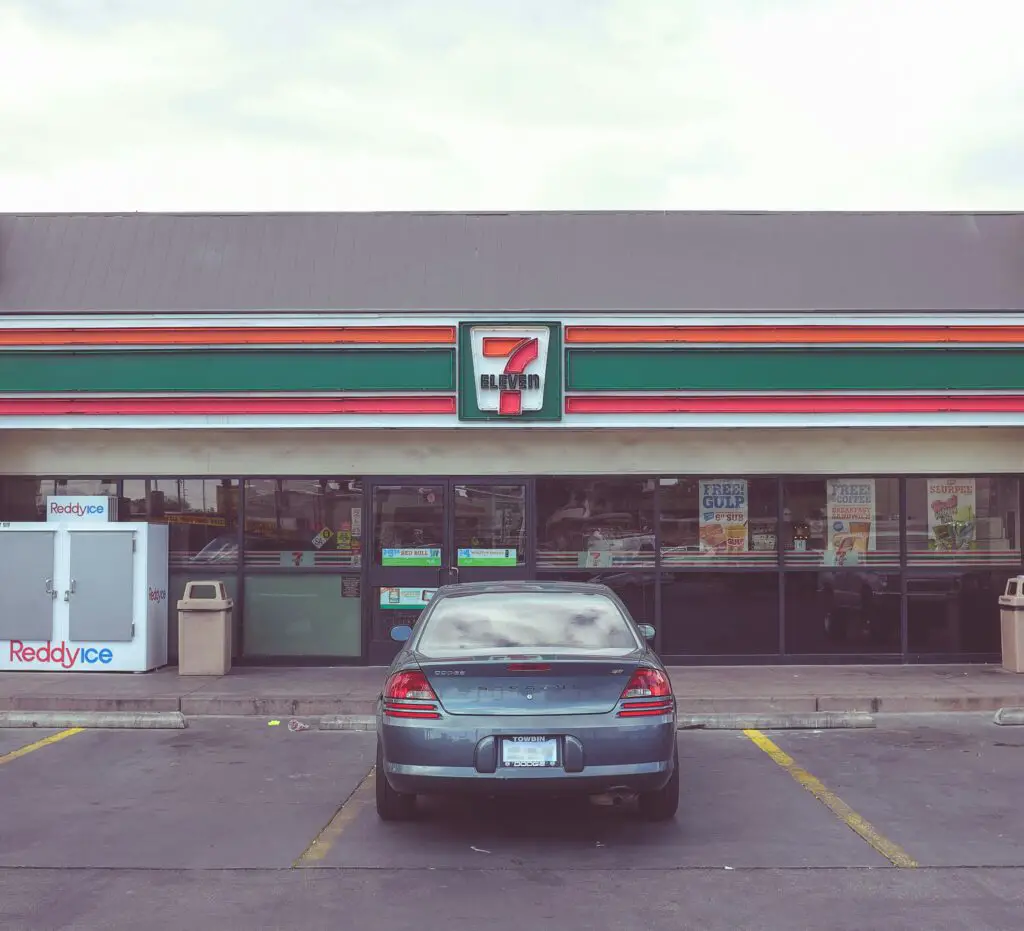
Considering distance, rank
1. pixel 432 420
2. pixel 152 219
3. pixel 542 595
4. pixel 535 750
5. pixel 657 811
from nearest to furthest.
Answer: pixel 535 750 < pixel 657 811 < pixel 542 595 < pixel 432 420 < pixel 152 219

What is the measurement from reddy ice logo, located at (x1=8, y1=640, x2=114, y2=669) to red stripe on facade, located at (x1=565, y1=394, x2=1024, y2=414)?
6.05 metres

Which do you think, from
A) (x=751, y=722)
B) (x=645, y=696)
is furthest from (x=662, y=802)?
(x=751, y=722)

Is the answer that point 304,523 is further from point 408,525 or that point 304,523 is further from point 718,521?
point 718,521

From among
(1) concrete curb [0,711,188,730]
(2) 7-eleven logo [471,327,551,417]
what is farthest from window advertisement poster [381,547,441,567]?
(1) concrete curb [0,711,188,730]

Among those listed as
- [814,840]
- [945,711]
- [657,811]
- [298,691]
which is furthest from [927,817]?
[298,691]

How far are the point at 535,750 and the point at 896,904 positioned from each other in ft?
6.63

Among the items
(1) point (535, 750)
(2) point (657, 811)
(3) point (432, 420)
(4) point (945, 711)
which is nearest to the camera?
(1) point (535, 750)

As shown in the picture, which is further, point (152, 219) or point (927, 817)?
point (152, 219)

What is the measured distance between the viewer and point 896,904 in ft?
18.3

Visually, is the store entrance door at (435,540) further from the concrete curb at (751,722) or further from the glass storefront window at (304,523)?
the concrete curb at (751,722)

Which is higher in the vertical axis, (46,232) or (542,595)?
(46,232)

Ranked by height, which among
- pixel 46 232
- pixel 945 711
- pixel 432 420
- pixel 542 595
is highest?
pixel 46 232

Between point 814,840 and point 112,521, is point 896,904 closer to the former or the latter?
point 814,840

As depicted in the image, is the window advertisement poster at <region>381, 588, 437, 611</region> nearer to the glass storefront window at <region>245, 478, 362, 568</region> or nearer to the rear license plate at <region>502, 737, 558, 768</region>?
the glass storefront window at <region>245, 478, 362, 568</region>
